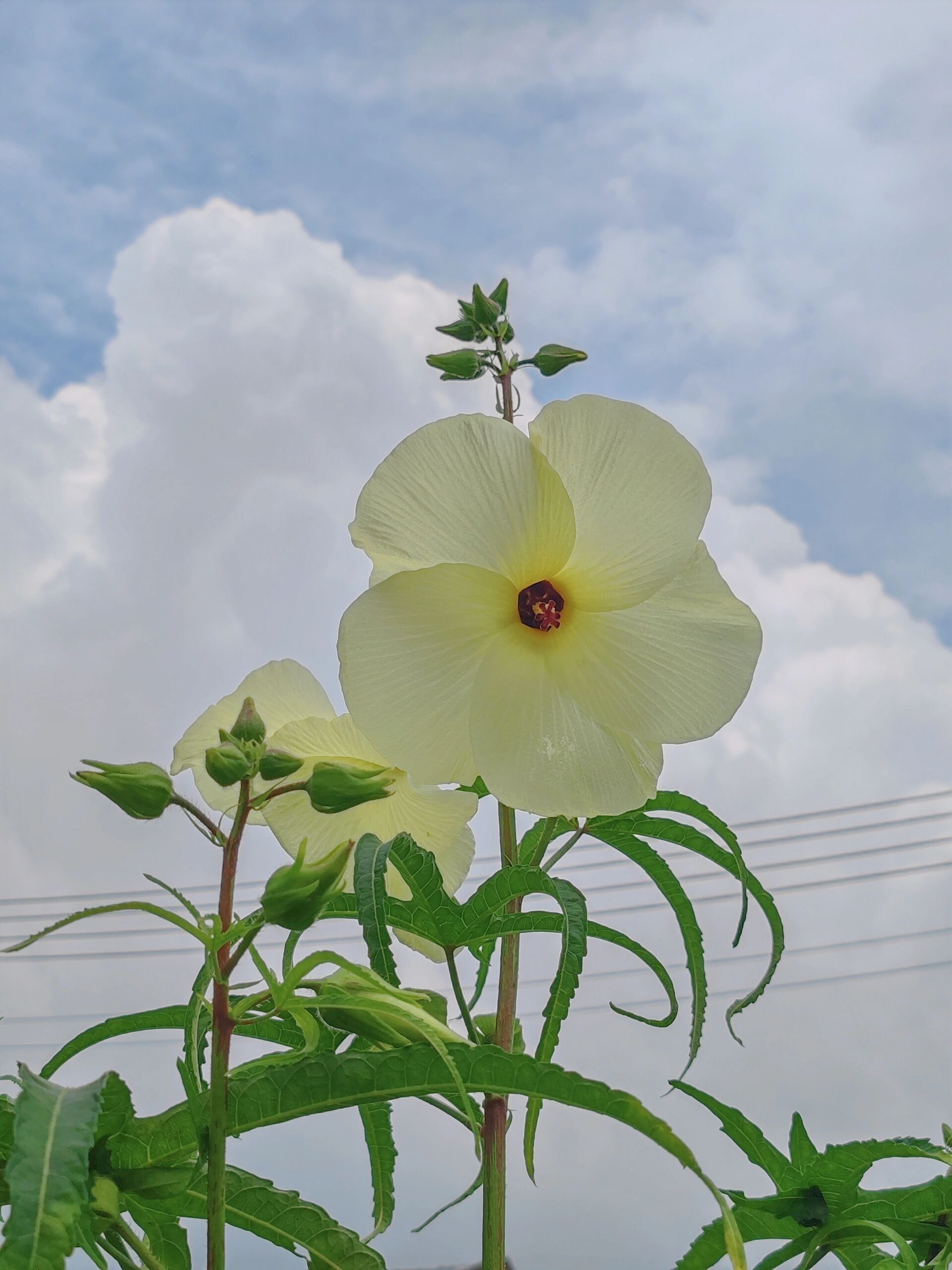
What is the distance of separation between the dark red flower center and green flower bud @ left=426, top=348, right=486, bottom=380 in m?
0.22

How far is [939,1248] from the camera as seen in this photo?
0.60 m

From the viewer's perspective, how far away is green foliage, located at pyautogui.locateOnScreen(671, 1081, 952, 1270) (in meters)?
0.56

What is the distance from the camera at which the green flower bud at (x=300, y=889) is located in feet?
1.41

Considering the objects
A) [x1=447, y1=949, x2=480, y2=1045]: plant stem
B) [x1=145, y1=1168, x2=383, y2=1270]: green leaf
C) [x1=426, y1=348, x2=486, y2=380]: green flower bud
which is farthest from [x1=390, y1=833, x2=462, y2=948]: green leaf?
[x1=426, y1=348, x2=486, y2=380]: green flower bud

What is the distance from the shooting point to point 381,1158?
2.11ft

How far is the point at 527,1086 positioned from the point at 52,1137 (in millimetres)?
176

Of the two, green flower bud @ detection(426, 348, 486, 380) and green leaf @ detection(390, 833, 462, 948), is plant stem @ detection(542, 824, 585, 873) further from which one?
green flower bud @ detection(426, 348, 486, 380)

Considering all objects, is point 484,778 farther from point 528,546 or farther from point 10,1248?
point 10,1248

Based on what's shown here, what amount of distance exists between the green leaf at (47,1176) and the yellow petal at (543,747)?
0.27 metres

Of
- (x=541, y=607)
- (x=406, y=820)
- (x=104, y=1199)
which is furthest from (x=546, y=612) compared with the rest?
(x=104, y=1199)

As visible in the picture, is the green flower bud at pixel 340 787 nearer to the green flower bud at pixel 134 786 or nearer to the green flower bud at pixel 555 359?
the green flower bud at pixel 134 786

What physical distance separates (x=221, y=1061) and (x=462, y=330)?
0.56 metres

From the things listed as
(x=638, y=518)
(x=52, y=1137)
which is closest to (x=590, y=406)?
(x=638, y=518)

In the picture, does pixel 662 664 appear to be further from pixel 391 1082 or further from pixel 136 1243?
pixel 136 1243
